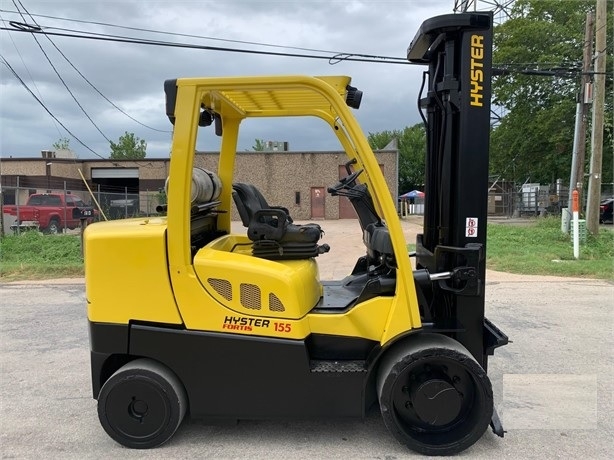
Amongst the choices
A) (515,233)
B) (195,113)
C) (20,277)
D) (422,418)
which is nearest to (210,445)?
(422,418)

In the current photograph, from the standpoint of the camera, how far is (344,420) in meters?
3.52

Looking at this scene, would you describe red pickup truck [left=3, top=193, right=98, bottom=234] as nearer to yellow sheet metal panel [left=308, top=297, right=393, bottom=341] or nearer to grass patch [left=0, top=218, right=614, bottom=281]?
grass patch [left=0, top=218, right=614, bottom=281]

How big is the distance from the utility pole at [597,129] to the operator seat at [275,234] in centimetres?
1390

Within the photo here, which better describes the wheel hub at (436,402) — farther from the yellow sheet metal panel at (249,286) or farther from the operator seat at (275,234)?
the operator seat at (275,234)

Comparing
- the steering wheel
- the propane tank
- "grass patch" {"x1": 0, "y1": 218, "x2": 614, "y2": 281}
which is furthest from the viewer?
"grass patch" {"x1": 0, "y1": 218, "x2": 614, "y2": 281}

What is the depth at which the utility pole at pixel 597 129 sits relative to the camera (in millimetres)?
14766

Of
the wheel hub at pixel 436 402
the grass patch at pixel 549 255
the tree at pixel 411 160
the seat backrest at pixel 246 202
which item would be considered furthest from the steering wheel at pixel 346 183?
the tree at pixel 411 160

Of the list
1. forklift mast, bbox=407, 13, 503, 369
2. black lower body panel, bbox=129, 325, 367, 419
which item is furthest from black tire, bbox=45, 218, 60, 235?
forklift mast, bbox=407, 13, 503, 369

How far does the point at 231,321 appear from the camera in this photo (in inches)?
129

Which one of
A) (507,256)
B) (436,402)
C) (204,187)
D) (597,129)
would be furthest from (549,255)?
(204,187)

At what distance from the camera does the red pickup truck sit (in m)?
20.4

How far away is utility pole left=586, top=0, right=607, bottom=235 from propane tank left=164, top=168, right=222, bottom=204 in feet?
46.5

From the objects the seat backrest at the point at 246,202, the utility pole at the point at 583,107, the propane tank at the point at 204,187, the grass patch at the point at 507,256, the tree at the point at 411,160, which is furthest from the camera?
the tree at the point at 411,160

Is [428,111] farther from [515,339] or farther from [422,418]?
[515,339]
